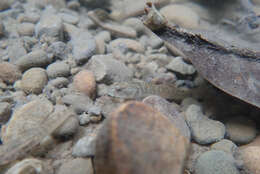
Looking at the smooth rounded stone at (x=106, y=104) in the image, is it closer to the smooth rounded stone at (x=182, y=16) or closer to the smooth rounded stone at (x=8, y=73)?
the smooth rounded stone at (x=8, y=73)

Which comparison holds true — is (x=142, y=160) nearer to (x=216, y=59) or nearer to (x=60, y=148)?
(x=60, y=148)

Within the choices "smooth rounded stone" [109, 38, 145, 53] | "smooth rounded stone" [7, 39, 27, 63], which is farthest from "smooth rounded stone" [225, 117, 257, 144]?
"smooth rounded stone" [7, 39, 27, 63]

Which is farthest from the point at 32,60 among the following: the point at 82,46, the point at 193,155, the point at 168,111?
the point at 193,155

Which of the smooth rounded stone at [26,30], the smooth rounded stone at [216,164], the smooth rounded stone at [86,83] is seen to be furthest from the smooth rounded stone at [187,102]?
the smooth rounded stone at [26,30]

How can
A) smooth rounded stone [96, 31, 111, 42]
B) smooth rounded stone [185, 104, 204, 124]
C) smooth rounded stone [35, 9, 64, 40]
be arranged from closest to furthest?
smooth rounded stone [185, 104, 204, 124], smooth rounded stone [35, 9, 64, 40], smooth rounded stone [96, 31, 111, 42]

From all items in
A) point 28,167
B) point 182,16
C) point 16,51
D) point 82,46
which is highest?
point 182,16

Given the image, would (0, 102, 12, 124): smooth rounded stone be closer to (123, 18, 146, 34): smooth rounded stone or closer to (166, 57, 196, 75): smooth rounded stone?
(166, 57, 196, 75): smooth rounded stone

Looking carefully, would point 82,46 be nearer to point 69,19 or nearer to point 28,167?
point 69,19
